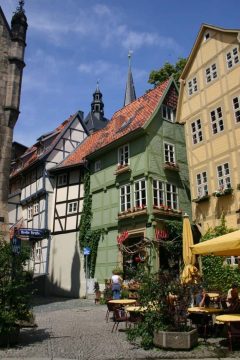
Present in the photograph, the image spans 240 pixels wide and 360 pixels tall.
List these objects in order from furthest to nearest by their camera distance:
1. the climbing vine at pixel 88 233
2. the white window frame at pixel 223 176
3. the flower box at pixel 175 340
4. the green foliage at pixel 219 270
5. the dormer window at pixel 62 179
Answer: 1. the dormer window at pixel 62 179
2. the climbing vine at pixel 88 233
3. the white window frame at pixel 223 176
4. the green foliage at pixel 219 270
5. the flower box at pixel 175 340

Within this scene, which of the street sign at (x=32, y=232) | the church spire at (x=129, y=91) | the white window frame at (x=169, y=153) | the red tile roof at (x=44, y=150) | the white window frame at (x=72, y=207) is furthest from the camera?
the church spire at (x=129, y=91)

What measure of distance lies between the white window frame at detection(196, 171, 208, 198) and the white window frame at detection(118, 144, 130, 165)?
4.93 metres

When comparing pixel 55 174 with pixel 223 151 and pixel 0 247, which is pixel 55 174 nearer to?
pixel 223 151

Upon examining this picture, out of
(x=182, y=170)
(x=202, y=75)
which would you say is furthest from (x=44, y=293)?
(x=202, y=75)

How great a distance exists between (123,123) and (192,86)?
6023 millimetres

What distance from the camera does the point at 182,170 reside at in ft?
74.6

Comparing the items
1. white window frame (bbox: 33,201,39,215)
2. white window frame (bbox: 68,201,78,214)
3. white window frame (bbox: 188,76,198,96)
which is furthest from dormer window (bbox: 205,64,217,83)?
white window frame (bbox: 33,201,39,215)

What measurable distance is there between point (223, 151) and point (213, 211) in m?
3.05

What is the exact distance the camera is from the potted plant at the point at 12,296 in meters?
7.75

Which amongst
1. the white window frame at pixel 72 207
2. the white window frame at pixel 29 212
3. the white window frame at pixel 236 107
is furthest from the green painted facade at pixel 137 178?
the white window frame at pixel 29 212

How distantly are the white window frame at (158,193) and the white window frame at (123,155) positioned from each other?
2596 mm

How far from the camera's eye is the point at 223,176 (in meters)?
17.8

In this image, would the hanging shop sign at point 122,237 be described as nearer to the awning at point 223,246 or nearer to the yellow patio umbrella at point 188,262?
the yellow patio umbrella at point 188,262

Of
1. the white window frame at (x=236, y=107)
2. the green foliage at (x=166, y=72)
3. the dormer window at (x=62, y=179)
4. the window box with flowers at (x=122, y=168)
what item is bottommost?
the window box with flowers at (x=122, y=168)
